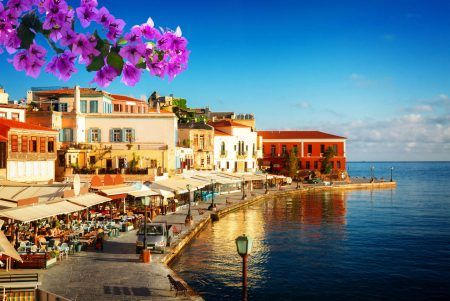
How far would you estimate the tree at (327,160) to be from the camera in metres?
102

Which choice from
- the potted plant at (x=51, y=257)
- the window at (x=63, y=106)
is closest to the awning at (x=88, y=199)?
the potted plant at (x=51, y=257)

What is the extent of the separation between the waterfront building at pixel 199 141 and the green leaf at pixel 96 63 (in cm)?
6241

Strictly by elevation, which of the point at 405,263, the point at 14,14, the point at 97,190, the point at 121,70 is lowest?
the point at 405,263

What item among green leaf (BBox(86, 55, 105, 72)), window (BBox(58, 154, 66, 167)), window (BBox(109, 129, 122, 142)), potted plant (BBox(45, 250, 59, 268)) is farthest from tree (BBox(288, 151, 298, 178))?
green leaf (BBox(86, 55, 105, 72))

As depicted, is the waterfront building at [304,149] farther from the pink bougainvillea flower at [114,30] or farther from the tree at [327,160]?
the pink bougainvillea flower at [114,30]

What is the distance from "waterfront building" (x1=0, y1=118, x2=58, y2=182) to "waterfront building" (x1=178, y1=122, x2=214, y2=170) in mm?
26450

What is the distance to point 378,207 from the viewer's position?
213 ft

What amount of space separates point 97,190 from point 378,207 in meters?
43.7

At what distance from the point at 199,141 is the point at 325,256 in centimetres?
4046

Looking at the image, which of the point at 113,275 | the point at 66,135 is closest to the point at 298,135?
the point at 66,135

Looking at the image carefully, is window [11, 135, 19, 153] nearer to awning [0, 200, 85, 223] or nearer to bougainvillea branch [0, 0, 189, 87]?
awning [0, 200, 85, 223]

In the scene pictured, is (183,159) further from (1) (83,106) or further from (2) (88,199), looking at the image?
(2) (88,199)

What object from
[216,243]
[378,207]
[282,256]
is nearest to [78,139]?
[216,243]

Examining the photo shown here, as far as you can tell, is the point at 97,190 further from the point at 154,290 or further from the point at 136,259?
the point at 154,290
